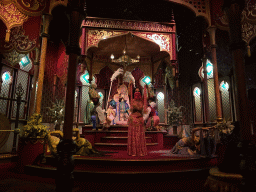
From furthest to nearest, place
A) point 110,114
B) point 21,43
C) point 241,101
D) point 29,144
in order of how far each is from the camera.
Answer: point 110,114 → point 21,43 → point 29,144 → point 241,101

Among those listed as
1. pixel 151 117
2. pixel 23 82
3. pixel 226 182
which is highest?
pixel 23 82

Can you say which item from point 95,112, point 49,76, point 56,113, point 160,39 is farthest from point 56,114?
point 160,39

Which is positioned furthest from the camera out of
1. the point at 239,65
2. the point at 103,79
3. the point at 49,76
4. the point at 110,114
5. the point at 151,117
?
the point at 103,79

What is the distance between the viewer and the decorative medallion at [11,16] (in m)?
5.50

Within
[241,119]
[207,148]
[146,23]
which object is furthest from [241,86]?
[146,23]

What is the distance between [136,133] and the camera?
17.0ft

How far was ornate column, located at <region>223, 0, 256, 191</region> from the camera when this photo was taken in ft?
9.04

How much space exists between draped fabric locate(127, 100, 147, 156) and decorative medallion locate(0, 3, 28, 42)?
4.45 meters

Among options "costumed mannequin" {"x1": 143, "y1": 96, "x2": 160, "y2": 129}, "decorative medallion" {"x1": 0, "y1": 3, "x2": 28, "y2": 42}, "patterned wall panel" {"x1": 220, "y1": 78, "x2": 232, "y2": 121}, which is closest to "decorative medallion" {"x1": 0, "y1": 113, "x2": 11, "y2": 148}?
"decorative medallion" {"x1": 0, "y1": 3, "x2": 28, "y2": 42}

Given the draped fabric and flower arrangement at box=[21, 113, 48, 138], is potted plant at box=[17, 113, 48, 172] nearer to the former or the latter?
flower arrangement at box=[21, 113, 48, 138]

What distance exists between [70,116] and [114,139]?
12.0ft

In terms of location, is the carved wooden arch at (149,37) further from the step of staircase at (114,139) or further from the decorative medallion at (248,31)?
the step of staircase at (114,139)

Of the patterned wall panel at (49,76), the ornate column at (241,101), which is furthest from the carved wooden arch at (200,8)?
the patterned wall panel at (49,76)

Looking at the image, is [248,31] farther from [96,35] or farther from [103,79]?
[103,79]
